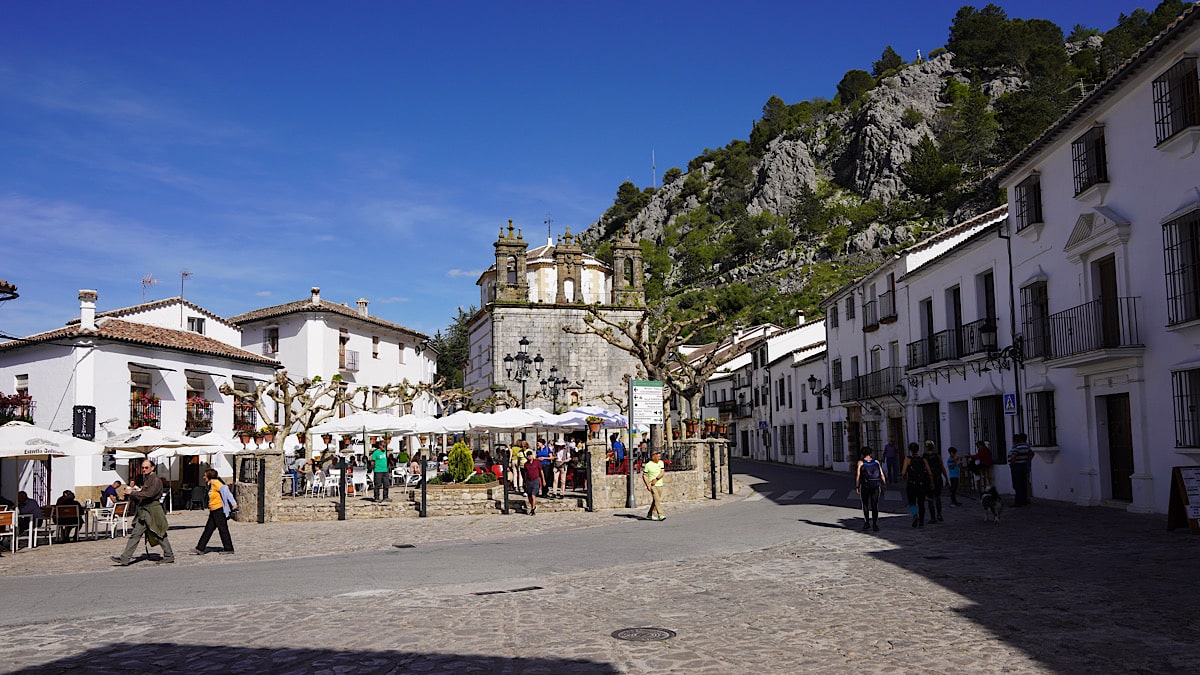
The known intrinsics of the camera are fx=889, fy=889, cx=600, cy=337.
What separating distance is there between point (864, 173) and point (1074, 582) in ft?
320

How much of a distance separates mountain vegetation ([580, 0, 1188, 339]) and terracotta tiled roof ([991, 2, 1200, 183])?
5813 centimetres

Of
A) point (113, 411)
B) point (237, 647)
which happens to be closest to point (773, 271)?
point (113, 411)

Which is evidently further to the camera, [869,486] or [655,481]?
[655,481]

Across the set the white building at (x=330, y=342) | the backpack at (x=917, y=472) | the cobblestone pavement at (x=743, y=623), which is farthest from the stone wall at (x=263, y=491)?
the white building at (x=330, y=342)

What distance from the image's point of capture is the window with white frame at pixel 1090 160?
17578mm

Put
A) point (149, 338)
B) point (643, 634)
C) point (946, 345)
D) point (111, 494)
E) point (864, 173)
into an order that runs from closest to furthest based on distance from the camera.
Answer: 1. point (643, 634)
2. point (111, 494)
3. point (946, 345)
4. point (149, 338)
5. point (864, 173)

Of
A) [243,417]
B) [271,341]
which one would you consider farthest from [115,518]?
[271,341]

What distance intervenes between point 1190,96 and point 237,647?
1614 centimetres

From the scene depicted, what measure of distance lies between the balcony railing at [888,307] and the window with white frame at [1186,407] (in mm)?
15710

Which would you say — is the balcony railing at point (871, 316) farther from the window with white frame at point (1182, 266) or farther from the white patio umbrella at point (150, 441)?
the white patio umbrella at point (150, 441)

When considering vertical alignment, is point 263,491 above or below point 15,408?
below

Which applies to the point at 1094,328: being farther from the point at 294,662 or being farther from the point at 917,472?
the point at 294,662

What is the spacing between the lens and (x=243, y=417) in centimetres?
3484

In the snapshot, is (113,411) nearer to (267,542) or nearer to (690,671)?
(267,542)
